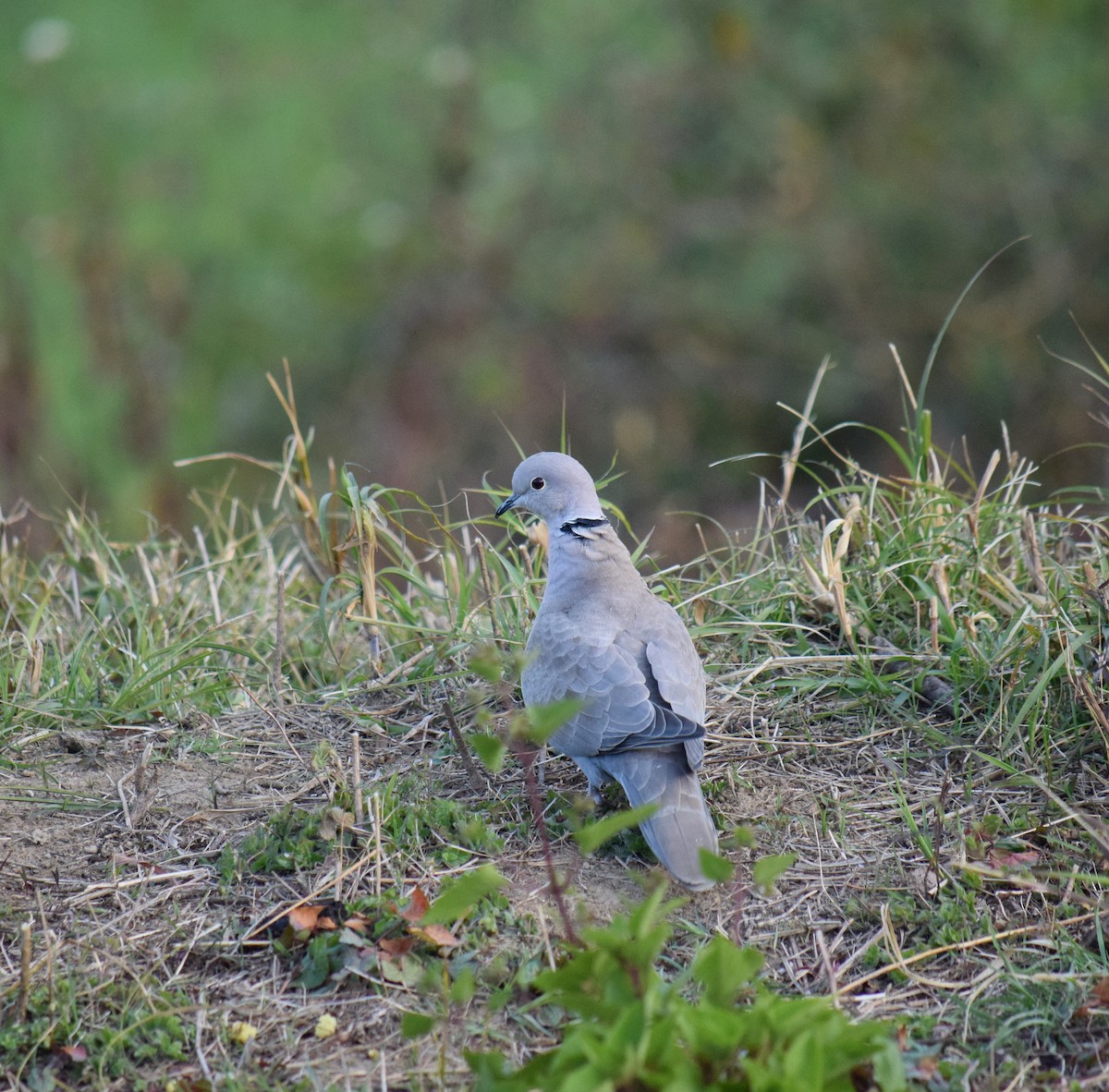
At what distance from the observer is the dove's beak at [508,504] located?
3.60 meters

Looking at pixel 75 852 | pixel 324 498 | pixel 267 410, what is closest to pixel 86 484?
pixel 267 410

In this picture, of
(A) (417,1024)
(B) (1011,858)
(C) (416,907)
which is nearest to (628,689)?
(C) (416,907)

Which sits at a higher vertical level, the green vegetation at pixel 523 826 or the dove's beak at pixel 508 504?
the dove's beak at pixel 508 504

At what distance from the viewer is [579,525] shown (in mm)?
3402

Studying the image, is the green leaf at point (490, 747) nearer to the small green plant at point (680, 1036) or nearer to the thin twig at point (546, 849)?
the thin twig at point (546, 849)

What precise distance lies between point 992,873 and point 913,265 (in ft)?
17.1

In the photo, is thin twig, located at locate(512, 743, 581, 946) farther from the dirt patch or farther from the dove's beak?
the dove's beak

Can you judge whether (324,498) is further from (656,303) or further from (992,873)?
(656,303)

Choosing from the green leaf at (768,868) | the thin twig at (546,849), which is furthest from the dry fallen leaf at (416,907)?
the green leaf at (768,868)

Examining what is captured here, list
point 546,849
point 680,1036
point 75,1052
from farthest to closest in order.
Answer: point 75,1052
point 546,849
point 680,1036

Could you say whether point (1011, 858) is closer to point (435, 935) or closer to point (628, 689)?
point (628, 689)

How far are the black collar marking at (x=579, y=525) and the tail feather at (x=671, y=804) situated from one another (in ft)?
2.23

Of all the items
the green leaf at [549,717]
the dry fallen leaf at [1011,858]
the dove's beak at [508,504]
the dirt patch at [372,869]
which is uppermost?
the green leaf at [549,717]

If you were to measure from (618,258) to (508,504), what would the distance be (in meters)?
4.06
